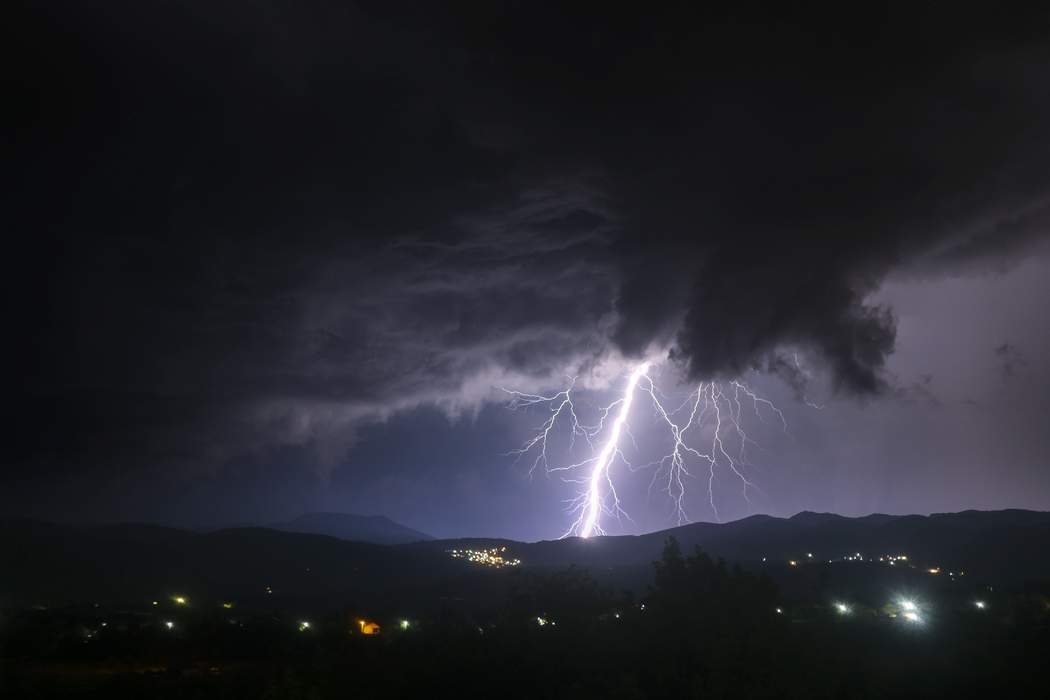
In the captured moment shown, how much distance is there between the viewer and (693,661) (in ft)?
64.1

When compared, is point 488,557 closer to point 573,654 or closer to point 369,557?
point 369,557

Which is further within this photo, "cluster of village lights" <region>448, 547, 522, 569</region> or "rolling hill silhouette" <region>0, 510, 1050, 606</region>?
"cluster of village lights" <region>448, 547, 522, 569</region>

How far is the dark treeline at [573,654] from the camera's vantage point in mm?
18422

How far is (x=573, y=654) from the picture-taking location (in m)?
20.4

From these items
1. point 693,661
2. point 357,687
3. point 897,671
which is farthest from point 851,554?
point 357,687

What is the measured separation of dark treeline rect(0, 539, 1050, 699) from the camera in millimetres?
18422

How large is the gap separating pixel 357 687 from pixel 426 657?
107 inches

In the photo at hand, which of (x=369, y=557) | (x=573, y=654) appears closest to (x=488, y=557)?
(x=369, y=557)

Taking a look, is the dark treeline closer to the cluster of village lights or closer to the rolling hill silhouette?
the rolling hill silhouette

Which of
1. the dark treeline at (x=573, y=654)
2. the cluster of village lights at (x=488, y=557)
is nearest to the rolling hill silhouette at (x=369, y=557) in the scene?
the cluster of village lights at (x=488, y=557)

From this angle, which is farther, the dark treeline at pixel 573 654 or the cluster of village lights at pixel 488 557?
the cluster of village lights at pixel 488 557

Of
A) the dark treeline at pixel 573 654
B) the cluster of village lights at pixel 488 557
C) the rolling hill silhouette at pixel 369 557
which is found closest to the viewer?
the dark treeline at pixel 573 654

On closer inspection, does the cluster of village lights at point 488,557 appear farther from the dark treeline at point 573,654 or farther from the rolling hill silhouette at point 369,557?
the dark treeline at point 573,654

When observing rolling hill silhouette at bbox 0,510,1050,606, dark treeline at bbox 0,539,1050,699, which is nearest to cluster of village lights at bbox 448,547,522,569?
rolling hill silhouette at bbox 0,510,1050,606
